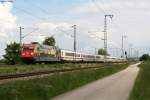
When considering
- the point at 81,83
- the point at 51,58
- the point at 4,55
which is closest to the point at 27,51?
the point at 51,58

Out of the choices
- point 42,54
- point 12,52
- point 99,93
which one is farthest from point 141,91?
point 12,52

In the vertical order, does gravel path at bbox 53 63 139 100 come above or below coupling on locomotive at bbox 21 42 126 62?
below

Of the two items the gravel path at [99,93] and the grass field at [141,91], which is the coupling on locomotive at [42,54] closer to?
the grass field at [141,91]

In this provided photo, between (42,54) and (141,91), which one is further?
(42,54)

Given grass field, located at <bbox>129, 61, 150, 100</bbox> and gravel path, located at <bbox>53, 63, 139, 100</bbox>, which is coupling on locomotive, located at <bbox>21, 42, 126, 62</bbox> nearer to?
grass field, located at <bbox>129, 61, 150, 100</bbox>

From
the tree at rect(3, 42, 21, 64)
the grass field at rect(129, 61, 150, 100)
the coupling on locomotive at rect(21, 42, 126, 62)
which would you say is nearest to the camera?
the grass field at rect(129, 61, 150, 100)

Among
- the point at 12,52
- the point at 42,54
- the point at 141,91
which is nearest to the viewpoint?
the point at 141,91

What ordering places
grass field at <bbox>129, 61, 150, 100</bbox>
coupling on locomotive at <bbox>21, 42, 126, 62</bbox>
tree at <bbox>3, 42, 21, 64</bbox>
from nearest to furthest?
grass field at <bbox>129, 61, 150, 100</bbox>
coupling on locomotive at <bbox>21, 42, 126, 62</bbox>
tree at <bbox>3, 42, 21, 64</bbox>

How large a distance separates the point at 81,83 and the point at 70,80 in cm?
239

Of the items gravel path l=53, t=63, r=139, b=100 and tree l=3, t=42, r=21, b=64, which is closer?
gravel path l=53, t=63, r=139, b=100

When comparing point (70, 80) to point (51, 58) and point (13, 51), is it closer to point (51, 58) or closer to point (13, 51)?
point (51, 58)

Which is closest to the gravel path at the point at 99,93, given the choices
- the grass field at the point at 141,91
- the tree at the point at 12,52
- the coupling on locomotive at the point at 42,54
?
the grass field at the point at 141,91

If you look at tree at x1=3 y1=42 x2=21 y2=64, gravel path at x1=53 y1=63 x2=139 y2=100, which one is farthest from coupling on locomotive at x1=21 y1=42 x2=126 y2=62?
gravel path at x1=53 y1=63 x2=139 y2=100

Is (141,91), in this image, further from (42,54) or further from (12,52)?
(12,52)
